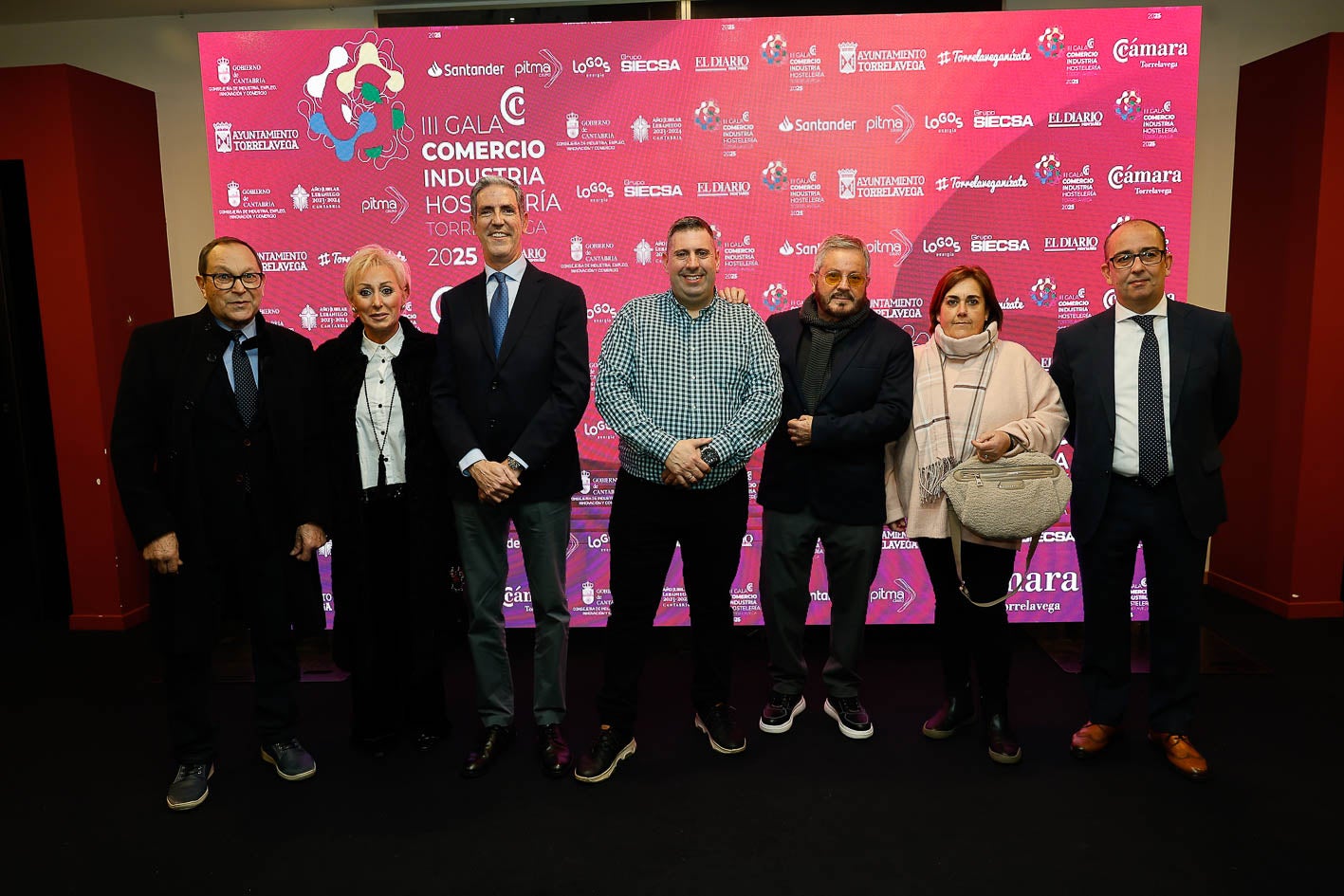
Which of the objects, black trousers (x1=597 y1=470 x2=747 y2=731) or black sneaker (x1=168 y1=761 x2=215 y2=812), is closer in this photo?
black sneaker (x1=168 y1=761 x2=215 y2=812)

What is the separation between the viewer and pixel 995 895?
2.24 m

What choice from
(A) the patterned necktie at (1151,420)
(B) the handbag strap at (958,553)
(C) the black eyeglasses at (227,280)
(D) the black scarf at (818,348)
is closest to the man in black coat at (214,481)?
(C) the black eyeglasses at (227,280)

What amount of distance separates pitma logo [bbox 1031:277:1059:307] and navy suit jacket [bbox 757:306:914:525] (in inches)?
46.5

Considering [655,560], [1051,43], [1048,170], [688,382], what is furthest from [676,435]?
[1051,43]

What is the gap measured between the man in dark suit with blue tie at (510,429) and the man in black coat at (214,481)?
50cm

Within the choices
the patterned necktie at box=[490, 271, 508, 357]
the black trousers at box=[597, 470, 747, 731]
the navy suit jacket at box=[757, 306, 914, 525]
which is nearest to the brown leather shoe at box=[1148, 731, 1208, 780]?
the navy suit jacket at box=[757, 306, 914, 525]

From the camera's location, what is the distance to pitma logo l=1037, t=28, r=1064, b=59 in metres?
3.66

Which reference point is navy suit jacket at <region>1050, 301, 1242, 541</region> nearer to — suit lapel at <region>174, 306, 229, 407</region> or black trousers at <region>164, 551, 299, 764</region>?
black trousers at <region>164, 551, 299, 764</region>

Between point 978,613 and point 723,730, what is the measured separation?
98 cm

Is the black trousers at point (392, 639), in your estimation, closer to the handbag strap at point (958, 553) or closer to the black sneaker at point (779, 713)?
the black sneaker at point (779, 713)

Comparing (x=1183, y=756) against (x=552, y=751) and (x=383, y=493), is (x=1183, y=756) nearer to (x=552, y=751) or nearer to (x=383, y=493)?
(x=552, y=751)

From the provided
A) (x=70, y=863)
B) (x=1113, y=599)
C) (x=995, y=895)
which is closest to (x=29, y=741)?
(x=70, y=863)

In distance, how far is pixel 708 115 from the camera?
3.75 metres

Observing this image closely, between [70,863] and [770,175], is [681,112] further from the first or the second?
[70,863]
